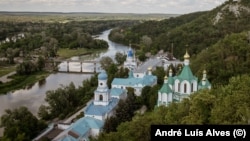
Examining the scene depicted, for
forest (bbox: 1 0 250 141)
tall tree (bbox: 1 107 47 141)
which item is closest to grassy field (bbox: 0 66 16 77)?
forest (bbox: 1 0 250 141)

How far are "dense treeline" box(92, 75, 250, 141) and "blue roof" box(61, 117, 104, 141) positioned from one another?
2634 millimetres

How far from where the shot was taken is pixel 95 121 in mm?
13539

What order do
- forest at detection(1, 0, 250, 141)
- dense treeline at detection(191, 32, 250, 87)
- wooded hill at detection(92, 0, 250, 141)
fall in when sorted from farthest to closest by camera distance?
dense treeline at detection(191, 32, 250, 87) < forest at detection(1, 0, 250, 141) < wooded hill at detection(92, 0, 250, 141)

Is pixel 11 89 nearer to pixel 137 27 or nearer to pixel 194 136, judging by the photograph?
pixel 194 136

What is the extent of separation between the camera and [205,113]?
8750 millimetres

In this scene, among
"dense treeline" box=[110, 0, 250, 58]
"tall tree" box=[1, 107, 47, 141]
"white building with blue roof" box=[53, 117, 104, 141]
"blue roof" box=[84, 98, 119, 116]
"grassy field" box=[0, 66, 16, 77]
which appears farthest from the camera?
"dense treeline" box=[110, 0, 250, 58]

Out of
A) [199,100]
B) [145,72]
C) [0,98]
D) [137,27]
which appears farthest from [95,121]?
[137,27]

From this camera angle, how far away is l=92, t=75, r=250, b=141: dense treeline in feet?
26.1

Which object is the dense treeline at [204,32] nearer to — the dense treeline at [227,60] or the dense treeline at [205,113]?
the dense treeline at [227,60]

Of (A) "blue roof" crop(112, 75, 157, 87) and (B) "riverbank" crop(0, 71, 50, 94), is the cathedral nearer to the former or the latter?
(A) "blue roof" crop(112, 75, 157, 87)

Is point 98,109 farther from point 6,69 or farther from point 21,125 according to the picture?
point 6,69

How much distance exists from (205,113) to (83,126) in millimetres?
5712

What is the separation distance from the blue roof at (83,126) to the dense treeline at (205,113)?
104 inches

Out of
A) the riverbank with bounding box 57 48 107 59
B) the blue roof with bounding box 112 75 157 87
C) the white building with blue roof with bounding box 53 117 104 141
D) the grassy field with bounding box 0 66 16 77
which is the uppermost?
the blue roof with bounding box 112 75 157 87
